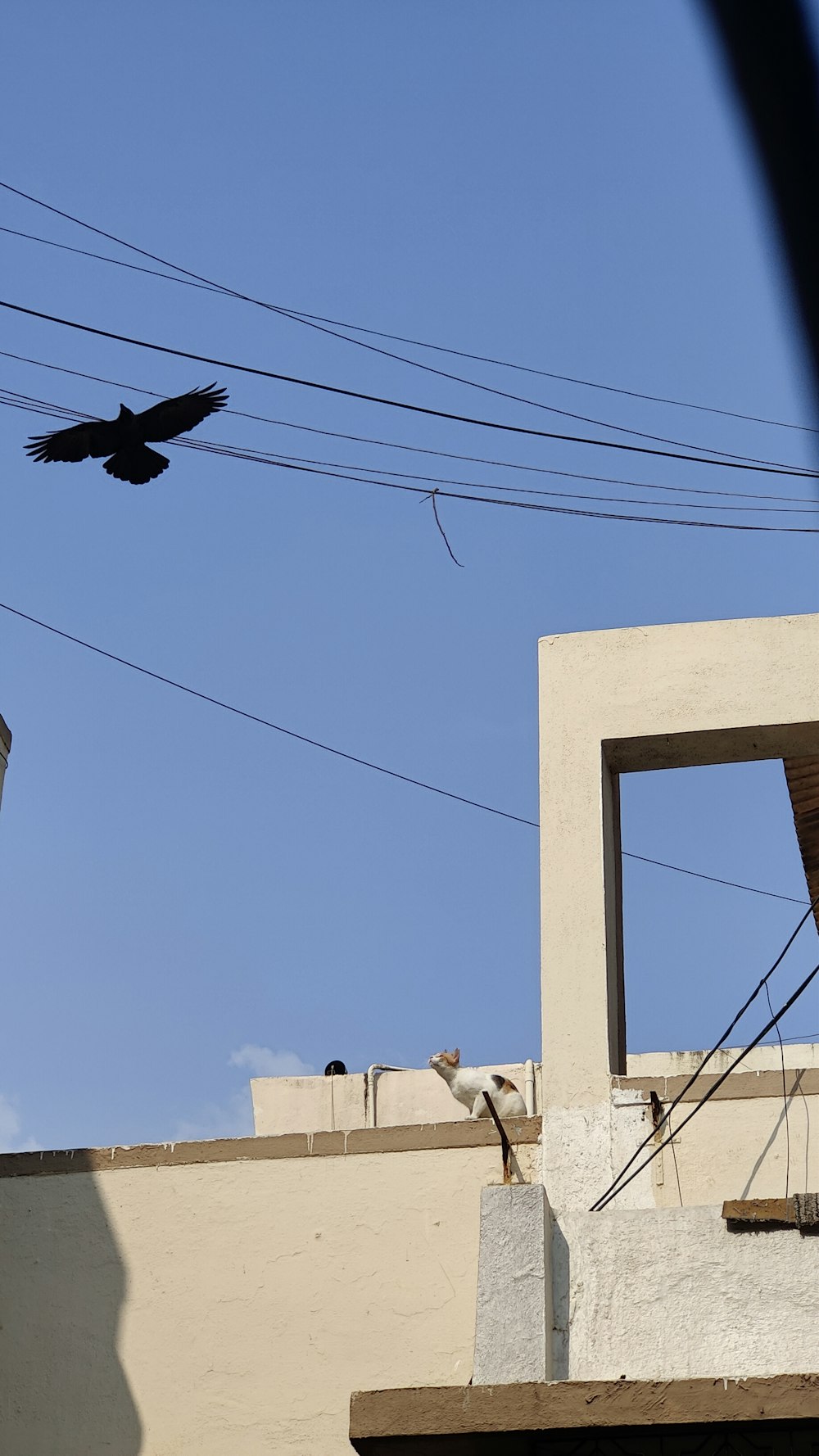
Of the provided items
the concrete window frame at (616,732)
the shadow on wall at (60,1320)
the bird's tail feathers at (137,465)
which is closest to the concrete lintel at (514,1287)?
the concrete window frame at (616,732)

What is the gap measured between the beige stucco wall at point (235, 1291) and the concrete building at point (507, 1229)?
11 mm

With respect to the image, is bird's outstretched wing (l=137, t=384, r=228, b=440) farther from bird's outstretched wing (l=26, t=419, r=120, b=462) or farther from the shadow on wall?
the shadow on wall

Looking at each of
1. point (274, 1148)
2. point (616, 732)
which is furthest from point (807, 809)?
point (274, 1148)

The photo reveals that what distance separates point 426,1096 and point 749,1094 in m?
5.66

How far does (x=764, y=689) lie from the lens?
8258 millimetres

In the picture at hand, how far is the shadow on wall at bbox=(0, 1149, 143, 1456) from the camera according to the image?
765 centimetres

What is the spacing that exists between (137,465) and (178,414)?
39 cm

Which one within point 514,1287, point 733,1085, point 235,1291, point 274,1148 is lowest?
point 235,1291

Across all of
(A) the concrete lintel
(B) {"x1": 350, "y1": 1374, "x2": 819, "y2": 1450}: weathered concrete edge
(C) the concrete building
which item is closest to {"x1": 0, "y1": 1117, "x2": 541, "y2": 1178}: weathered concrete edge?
(C) the concrete building

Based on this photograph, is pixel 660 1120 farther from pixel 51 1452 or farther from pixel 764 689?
pixel 51 1452

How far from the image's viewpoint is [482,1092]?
26.3 ft

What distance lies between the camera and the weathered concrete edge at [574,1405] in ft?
17.9

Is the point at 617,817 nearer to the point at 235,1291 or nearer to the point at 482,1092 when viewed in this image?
the point at 482,1092

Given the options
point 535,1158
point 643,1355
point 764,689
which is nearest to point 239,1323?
point 535,1158
